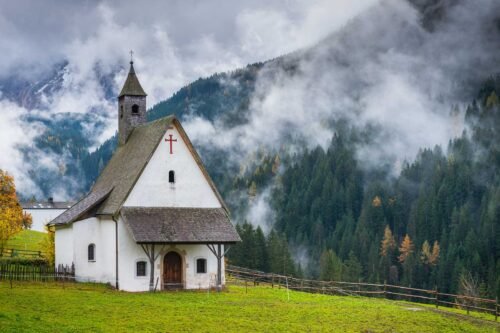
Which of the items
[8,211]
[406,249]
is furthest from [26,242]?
[406,249]

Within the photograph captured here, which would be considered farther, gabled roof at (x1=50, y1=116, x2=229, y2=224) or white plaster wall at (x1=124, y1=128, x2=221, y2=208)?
gabled roof at (x1=50, y1=116, x2=229, y2=224)

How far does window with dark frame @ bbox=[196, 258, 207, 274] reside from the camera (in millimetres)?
48094

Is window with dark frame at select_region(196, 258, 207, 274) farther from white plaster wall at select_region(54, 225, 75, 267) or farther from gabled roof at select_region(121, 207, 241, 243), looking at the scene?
white plaster wall at select_region(54, 225, 75, 267)

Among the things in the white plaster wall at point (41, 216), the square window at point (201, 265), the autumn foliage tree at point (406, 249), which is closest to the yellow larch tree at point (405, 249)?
the autumn foliage tree at point (406, 249)

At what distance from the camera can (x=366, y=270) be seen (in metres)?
165

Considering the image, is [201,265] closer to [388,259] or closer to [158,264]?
[158,264]

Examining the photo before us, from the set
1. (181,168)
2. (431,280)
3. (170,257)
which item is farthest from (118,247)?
(431,280)

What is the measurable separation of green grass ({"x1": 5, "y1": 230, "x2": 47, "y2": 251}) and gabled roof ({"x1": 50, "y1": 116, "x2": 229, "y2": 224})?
25906mm

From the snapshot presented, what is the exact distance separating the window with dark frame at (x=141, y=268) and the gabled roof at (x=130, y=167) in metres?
3.46

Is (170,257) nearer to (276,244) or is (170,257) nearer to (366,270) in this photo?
(276,244)

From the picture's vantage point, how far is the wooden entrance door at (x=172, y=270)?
155ft

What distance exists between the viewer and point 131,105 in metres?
54.8

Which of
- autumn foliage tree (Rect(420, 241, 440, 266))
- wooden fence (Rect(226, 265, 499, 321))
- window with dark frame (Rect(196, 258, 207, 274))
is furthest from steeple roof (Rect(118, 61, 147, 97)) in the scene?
autumn foliage tree (Rect(420, 241, 440, 266))

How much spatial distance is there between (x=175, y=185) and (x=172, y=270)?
5505 mm
